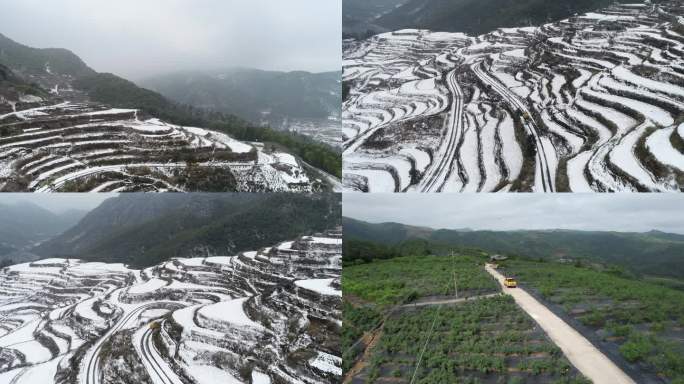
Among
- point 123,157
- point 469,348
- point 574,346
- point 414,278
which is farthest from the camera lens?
point 123,157

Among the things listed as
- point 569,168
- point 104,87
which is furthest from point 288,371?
point 104,87

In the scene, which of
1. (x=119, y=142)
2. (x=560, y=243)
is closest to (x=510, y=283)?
(x=560, y=243)

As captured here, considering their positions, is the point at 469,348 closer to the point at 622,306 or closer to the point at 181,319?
the point at 622,306

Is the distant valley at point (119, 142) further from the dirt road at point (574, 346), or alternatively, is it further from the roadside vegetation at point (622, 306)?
the roadside vegetation at point (622, 306)

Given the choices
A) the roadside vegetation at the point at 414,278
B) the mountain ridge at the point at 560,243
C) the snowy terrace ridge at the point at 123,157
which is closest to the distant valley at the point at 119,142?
the snowy terrace ridge at the point at 123,157

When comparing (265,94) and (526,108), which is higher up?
(265,94)
